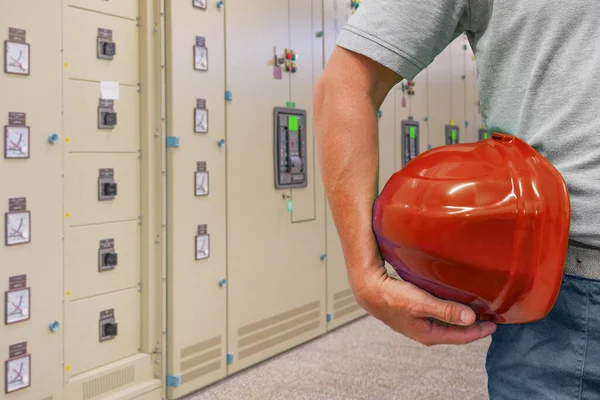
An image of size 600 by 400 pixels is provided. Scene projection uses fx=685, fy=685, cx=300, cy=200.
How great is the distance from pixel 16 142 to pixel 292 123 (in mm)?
1988

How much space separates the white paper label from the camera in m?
3.35

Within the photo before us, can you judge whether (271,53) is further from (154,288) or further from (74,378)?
(74,378)

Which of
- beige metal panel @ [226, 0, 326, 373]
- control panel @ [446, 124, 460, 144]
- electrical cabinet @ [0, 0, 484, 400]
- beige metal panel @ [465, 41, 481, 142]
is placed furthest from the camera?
beige metal panel @ [465, 41, 481, 142]

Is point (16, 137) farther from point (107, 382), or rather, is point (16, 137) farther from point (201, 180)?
point (107, 382)

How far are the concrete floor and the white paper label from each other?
1.65 m

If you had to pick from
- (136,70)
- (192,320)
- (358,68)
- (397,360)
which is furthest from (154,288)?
(358,68)

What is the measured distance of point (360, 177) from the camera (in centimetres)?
102

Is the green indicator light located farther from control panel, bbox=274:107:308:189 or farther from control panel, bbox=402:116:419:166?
control panel, bbox=402:116:419:166

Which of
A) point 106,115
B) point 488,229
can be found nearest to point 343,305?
point 106,115

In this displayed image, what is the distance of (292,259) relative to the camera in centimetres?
456

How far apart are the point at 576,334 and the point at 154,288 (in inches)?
114

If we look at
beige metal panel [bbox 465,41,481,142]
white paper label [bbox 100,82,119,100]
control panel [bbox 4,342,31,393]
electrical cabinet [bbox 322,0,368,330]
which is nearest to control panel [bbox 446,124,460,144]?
beige metal panel [bbox 465,41,481,142]

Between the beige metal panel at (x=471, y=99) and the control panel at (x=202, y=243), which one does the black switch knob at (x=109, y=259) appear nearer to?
the control panel at (x=202, y=243)

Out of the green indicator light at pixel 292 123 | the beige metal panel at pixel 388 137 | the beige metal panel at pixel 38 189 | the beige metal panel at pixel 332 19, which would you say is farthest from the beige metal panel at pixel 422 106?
the beige metal panel at pixel 38 189
